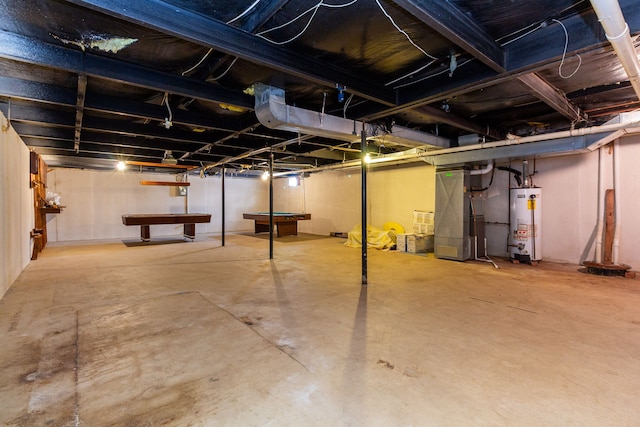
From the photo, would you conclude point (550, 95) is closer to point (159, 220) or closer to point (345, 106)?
point (345, 106)

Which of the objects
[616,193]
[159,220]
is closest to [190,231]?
[159,220]

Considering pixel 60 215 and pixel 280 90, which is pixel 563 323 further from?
pixel 60 215

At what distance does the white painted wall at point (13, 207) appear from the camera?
349 cm

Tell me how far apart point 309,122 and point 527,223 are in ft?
13.8

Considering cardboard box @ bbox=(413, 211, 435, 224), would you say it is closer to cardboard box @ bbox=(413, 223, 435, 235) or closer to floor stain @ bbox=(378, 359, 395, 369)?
cardboard box @ bbox=(413, 223, 435, 235)

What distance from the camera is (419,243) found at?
647 cm

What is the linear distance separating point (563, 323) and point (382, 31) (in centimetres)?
291

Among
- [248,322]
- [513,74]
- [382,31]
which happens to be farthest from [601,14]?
[248,322]

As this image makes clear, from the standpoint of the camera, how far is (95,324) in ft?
8.98

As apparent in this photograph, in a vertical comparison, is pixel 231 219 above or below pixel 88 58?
below

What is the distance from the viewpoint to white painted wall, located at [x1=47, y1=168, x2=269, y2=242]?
8.76m

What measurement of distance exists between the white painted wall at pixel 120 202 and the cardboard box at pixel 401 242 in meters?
6.80

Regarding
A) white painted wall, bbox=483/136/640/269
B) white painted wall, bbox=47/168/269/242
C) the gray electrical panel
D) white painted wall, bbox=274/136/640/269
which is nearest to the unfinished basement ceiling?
white painted wall, bbox=483/136/640/269

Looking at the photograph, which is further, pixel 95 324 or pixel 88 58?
pixel 95 324
